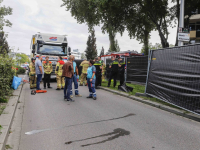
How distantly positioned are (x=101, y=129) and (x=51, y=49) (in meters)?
10.7

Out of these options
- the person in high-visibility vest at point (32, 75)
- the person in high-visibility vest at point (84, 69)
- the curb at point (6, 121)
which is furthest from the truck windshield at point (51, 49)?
the curb at point (6, 121)

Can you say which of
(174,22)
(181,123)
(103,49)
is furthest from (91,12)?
(103,49)

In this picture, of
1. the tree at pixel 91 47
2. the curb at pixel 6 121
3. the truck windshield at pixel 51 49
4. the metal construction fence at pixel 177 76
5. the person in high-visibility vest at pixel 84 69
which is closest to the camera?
the curb at pixel 6 121

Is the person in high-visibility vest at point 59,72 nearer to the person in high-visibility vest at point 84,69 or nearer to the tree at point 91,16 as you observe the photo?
the person in high-visibility vest at point 84,69

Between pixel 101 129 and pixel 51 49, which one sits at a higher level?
pixel 51 49

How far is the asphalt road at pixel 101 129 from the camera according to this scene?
11.9 feet

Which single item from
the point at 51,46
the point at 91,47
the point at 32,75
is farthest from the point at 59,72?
the point at 91,47

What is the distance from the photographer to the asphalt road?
11.9 ft

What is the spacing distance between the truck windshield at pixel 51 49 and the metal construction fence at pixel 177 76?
8.28 m

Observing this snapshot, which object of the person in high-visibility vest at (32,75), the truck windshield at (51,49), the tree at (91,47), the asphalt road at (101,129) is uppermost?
the tree at (91,47)

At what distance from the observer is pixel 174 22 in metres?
20.3

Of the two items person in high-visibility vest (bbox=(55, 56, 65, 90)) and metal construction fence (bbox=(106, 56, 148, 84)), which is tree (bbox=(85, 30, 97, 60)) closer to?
metal construction fence (bbox=(106, 56, 148, 84))

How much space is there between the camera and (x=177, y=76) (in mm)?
6113

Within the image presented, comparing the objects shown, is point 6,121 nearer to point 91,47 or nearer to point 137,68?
point 137,68
